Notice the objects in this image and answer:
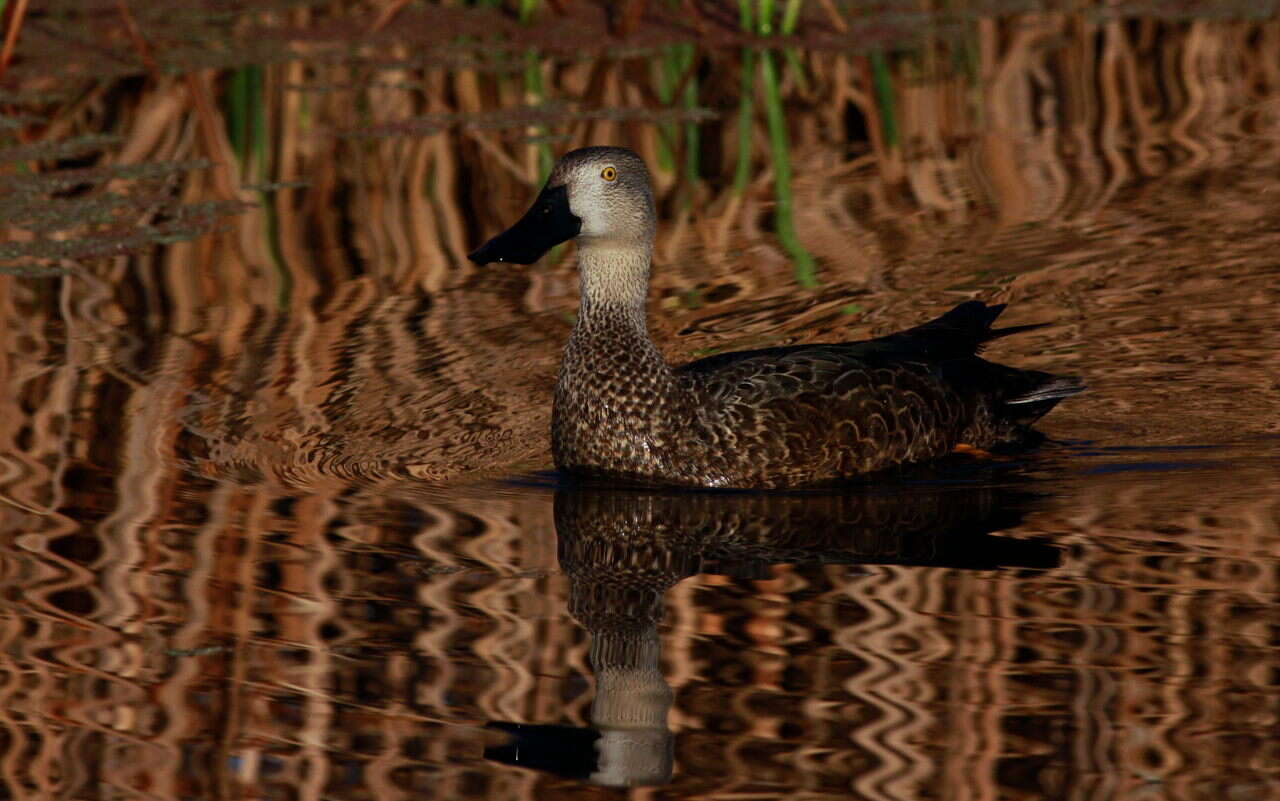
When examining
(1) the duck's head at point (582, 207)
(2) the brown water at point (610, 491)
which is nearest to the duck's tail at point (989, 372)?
(2) the brown water at point (610, 491)

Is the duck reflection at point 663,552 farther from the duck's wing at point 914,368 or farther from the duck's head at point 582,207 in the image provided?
the duck's head at point 582,207

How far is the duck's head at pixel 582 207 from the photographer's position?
7.31 metres

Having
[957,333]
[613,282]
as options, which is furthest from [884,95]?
[613,282]

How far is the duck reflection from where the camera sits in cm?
492

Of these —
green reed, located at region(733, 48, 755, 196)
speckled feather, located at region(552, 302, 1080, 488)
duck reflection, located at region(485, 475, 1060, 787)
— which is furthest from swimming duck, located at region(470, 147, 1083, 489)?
green reed, located at region(733, 48, 755, 196)

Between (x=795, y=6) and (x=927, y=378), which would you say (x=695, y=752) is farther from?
(x=795, y=6)

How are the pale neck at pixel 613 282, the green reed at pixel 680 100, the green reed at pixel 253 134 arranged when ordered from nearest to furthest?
the pale neck at pixel 613 282 → the green reed at pixel 253 134 → the green reed at pixel 680 100

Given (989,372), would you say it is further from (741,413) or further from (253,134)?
(253,134)

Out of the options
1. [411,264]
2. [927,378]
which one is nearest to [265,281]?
[411,264]

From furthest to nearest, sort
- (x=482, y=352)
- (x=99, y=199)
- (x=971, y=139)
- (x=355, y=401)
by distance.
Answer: (x=971, y=139) → (x=99, y=199) → (x=482, y=352) → (x=355, y=401)

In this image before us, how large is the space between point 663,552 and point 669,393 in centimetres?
88

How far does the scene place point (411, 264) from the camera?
10.4 m

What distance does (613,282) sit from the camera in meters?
7.49

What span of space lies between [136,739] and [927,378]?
354cm
